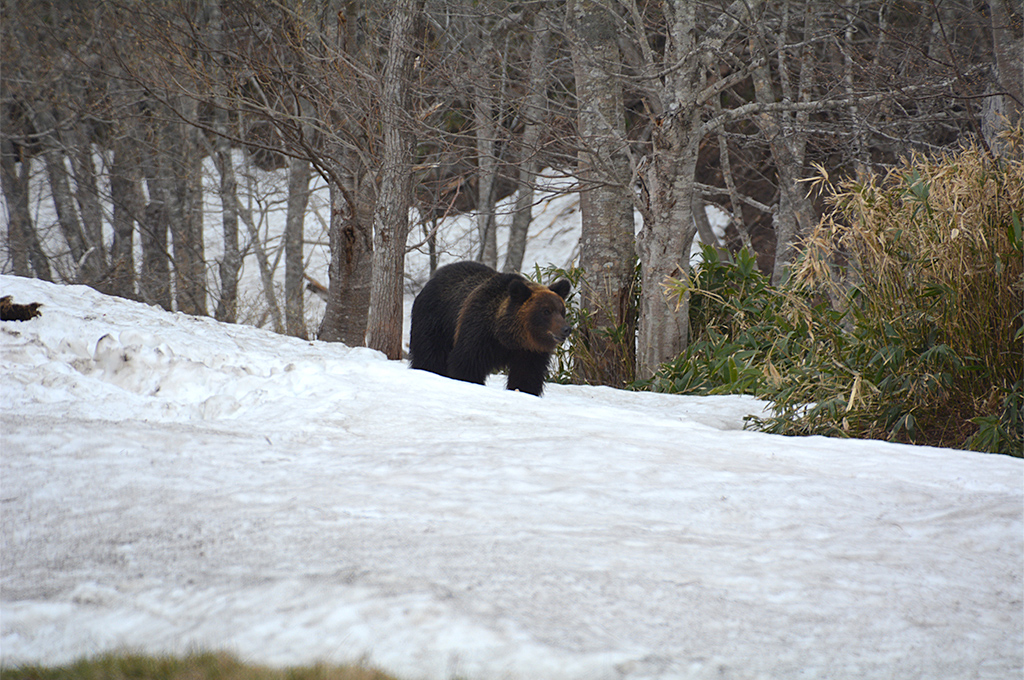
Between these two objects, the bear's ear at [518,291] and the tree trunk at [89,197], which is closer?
the bear's ear at [518,291]

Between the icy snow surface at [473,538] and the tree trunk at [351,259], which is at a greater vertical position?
→ the tree trunk at [351,259]

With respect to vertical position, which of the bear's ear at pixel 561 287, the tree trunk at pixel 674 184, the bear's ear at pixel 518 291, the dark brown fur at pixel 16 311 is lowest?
the dark brown fur at pixel 16 311

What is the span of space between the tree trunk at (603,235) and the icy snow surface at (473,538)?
4545 millimetres

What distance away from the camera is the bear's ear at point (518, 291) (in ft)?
22.8

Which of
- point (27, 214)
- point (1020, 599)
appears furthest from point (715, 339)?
point (27, 214)

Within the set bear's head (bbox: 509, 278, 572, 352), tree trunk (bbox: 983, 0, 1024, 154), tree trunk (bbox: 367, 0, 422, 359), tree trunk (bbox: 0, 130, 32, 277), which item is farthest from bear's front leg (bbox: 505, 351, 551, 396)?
tree trunk (bbox: 0, 130, 32, 277)

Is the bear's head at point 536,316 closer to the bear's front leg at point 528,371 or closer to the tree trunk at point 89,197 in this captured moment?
the bear's front leg at point 528,371

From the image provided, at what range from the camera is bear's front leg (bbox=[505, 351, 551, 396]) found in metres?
7.23

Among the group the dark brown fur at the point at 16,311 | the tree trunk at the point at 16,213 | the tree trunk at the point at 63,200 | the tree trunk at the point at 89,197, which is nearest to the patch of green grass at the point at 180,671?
the dark brown fur at the point at 16,311

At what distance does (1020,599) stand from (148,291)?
15029mm

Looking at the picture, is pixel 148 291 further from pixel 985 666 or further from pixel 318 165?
pixel 985 666

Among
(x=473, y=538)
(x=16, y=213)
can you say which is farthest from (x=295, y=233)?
(x=473, y=538)

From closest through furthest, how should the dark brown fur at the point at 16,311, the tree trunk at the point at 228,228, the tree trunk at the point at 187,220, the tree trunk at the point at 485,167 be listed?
the dark brown fur at the point at 16,311 → the tree trunk at the point at 485,167 → the tree trunk at the point at 187,220 → the tree trunk at the point at 228,228

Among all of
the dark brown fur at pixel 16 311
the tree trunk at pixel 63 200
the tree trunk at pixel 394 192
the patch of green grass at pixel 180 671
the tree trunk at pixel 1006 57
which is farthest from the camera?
the tree trunk at pixel 63 200
